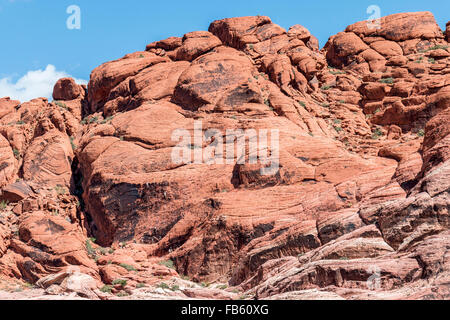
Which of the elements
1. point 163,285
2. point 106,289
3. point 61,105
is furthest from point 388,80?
point 106,289

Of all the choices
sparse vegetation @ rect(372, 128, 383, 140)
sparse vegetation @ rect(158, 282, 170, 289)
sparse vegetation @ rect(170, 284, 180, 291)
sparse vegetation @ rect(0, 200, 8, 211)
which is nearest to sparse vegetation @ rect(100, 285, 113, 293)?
sparse vegetation @ rect(158, 282, 170, 289)

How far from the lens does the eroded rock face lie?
1786 centimetres

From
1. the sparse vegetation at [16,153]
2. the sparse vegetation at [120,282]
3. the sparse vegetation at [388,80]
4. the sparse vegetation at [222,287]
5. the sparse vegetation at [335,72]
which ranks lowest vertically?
the sparse vegetation at [222,287]

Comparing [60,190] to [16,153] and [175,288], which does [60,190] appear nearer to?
[16,153]

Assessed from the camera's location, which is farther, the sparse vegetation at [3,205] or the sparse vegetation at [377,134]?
the sparse vegetation at [377,134]

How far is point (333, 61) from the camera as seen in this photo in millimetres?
45812

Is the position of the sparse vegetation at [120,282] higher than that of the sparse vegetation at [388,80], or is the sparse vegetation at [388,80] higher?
the sparse vegetation at [388,80]

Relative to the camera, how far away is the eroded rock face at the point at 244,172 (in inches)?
703

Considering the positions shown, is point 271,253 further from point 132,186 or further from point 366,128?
point 366,128

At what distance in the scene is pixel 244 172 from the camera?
2791 cm

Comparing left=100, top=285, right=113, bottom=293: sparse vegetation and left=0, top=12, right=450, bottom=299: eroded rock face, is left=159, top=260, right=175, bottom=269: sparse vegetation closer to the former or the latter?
left=0, top=12, right=450, bottom=299: eroded rock face

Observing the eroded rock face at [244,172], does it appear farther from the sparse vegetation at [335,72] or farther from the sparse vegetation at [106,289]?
the sparse vegetation at [106,289]

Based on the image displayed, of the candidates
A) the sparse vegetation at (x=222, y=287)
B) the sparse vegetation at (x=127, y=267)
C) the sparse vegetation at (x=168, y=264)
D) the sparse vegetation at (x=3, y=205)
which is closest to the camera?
the sparse vegetation at (x=222, y=287)

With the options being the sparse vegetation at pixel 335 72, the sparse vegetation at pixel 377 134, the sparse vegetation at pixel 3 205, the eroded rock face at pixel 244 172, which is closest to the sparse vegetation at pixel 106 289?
the eroded rock face at pixel 244 172
